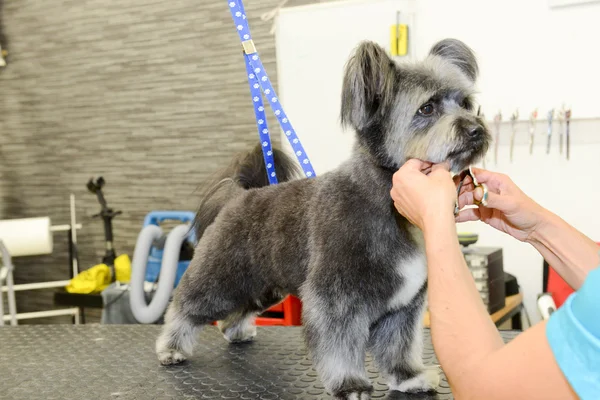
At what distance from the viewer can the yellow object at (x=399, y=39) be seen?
2887mm

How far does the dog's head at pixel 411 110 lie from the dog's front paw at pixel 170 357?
72cm

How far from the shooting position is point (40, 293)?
14.9 feet

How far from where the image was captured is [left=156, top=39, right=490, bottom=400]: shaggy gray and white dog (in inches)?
45.9

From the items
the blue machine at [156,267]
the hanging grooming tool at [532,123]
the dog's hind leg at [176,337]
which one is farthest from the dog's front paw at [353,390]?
the hanging grooming tool at [532,123]

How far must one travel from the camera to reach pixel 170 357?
4.99 ft

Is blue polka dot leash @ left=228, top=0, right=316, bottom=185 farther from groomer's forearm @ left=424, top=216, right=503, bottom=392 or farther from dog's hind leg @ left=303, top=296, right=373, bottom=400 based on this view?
groomer's forearm @ left=424, top=216, right=503, bottom=392

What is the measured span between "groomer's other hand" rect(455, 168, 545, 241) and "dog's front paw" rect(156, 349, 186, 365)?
800 mm

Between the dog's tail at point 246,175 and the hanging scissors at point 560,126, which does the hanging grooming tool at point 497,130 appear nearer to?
the hanging scissors at point 560,126

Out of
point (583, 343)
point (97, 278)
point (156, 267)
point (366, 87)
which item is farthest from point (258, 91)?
point (97, 278)

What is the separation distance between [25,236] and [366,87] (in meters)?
3.03

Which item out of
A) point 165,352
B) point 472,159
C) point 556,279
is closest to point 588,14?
point 556,279

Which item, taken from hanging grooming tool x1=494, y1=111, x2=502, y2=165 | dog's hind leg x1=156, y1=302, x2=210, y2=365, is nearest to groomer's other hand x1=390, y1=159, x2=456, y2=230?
dog's hind leg x1=156, y1=302, x2=210, y2=365

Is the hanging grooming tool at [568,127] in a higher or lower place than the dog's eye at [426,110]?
lower

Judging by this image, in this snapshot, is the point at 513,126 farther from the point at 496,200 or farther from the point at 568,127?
the point at 496,200
